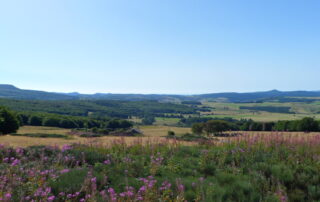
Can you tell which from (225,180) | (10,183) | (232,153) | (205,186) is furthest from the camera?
(232,153)

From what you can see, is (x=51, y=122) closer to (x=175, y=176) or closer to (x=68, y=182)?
(x=68, y=182)

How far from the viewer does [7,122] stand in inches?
1775

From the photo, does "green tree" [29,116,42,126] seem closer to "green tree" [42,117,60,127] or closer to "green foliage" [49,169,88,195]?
"green tree" [42,117,60,127]

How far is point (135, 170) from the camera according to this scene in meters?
6.10

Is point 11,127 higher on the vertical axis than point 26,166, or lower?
lower

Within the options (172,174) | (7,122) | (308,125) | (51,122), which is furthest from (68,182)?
(51,122)

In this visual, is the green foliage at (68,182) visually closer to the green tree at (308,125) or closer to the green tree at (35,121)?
the green tree at (308,125)

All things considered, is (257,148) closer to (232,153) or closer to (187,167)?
(232,153)

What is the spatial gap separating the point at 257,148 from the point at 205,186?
4.54 m

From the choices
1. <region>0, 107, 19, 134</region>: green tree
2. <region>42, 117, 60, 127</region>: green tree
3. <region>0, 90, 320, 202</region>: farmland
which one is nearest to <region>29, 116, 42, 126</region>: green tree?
<region>42, 117, 60, 127</region>: green tree

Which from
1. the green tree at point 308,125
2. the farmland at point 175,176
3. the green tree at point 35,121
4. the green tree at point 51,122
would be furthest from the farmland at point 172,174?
the green tree at point 35,121

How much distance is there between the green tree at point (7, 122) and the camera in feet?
142

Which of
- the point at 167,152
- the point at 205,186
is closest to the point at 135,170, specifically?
the point at 205,186

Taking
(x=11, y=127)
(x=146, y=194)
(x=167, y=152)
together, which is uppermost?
(x=146, y=194)
